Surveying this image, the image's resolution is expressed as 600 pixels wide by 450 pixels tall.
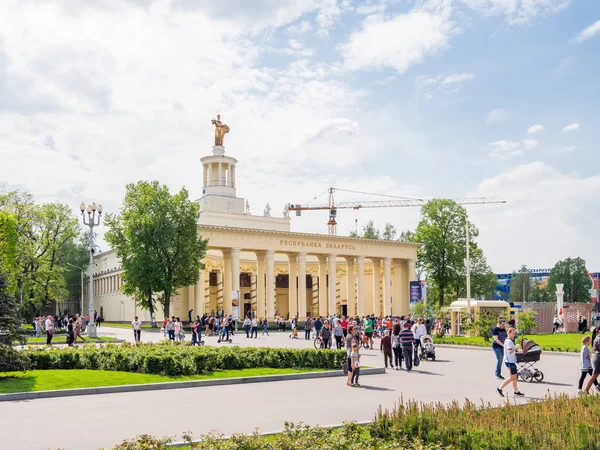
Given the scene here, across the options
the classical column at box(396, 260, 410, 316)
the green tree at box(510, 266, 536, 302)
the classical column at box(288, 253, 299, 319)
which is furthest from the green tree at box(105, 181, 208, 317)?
the green tree at box(510, 266, 536, 302)

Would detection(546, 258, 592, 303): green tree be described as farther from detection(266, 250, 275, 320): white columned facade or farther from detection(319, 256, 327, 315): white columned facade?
detection(266, 250, 275, 320): white columned facade

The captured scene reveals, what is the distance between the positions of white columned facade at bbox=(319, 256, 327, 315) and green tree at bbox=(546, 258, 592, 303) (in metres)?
60.2

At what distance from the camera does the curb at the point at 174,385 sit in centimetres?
1574

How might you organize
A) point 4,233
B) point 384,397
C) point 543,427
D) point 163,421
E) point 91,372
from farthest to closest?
point 4,233
point 91,372
point 384,397
point 163,421
point 543,427

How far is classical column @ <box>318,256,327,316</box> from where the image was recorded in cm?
7112

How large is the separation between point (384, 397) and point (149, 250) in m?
39.2

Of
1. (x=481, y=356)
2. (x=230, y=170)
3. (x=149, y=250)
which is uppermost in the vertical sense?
(x=230, y=170)

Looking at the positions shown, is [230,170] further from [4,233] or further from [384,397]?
[384,397]

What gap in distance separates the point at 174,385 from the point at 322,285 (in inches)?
2156

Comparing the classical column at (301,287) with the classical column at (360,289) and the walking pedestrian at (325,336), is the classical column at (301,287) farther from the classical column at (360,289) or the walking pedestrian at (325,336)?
the walking pedestrian at (325,336)

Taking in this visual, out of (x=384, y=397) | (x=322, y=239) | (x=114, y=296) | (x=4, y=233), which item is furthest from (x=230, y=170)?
(x=384, y=397)

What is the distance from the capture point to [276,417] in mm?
12469

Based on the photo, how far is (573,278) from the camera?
118688 millimetres

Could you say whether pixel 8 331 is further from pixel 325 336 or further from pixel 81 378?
pixel 325 336
